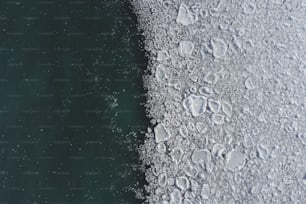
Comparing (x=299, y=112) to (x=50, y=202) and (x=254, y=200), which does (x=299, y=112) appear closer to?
(x=254, y=200)

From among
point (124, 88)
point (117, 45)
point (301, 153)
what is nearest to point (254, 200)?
point (301, 153)

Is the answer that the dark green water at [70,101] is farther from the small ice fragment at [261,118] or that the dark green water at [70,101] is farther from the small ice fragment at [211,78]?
the small ice fragment at [261,118]

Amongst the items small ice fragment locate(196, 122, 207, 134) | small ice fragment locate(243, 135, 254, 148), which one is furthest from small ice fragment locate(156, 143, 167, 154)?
small ice fragment locate(243, 135, 254, 148)

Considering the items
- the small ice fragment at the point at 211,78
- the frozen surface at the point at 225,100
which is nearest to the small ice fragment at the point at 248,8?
the frozen surface at the point at 225,100

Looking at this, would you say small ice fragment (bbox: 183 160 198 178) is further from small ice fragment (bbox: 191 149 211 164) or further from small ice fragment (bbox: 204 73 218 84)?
small ice fragment (bbox: 204 73 218 84)

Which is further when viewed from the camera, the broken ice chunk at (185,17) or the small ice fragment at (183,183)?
the broken ice chunk at (185,17)
